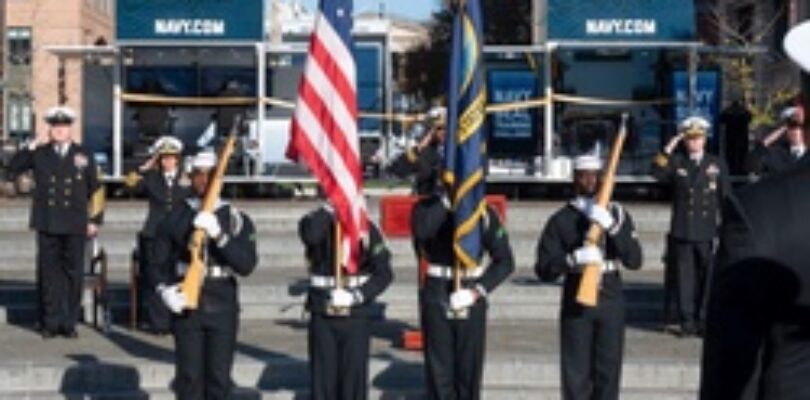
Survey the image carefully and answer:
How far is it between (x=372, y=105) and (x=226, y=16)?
9.75ft

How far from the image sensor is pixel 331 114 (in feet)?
36.9

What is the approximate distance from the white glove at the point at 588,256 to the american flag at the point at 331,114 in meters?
1.47

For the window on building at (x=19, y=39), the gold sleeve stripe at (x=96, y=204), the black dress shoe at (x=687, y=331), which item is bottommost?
the black dress shoe at (x=687, y=331)

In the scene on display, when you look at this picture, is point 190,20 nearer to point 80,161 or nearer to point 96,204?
point 96,204

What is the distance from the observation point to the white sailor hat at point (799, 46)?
2423 millimetres

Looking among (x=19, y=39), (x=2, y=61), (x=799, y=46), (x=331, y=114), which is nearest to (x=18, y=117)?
(x=19, y=39)

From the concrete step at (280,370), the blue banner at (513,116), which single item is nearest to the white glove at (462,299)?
the concrete step at (280,370)

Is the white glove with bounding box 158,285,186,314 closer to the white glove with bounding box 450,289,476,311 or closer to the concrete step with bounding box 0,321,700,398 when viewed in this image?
the white glove with bounding box 450,289,476,311

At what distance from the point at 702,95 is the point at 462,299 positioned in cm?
1369

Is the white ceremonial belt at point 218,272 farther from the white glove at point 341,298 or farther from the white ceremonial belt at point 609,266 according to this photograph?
the white ceremonial belt at point 609,266

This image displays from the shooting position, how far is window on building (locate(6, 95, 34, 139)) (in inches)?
2425

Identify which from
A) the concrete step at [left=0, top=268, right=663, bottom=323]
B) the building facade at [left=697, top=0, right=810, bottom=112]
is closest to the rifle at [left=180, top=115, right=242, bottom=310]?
the concrete step at [left=0, top=268, right=663, bottom=323]

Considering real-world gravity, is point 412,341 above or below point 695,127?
below

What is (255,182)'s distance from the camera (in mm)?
24219
